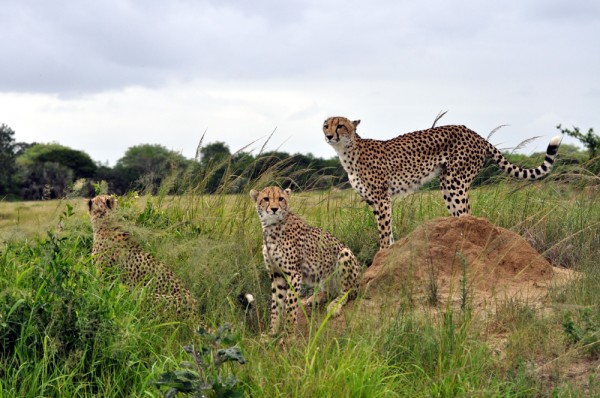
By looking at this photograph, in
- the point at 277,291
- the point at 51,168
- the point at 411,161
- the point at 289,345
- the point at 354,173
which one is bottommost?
the point at 289,345

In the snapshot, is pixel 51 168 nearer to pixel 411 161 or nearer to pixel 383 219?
pixel 411 161

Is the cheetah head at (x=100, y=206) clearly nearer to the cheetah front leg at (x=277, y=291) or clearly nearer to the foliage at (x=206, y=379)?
the cheetah front leg at (x=277, y=291)

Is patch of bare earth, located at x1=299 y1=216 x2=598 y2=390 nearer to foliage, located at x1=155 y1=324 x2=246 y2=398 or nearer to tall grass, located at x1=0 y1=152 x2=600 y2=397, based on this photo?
tall grass, located at x1=0 y1=152 x2=600 y2=397

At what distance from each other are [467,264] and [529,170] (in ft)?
7.55

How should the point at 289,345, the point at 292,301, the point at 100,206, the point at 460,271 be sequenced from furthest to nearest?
the point at 100,206
the point at 460,271
the point at 292,301
the point at 289,345

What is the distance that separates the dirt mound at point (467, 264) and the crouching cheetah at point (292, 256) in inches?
7.8

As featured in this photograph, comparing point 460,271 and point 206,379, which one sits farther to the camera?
point 460,271

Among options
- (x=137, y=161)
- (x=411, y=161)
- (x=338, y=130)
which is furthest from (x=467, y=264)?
(x=137, y=161)

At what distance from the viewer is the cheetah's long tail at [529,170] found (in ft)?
24.4

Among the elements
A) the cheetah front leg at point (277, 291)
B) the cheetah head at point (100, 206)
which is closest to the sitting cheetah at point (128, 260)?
the cheetah head at point (100, 206)

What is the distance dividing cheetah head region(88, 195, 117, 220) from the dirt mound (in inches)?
76.9

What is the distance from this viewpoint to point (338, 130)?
7133 mm

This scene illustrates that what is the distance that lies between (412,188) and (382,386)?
12.5 feet

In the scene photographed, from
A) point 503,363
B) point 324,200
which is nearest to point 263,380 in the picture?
point 503,363
